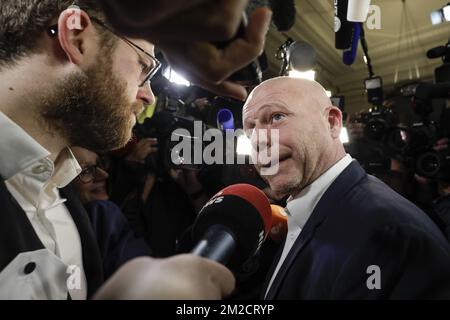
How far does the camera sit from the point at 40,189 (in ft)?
2.02

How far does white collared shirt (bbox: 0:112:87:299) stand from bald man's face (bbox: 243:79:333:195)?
642 mm

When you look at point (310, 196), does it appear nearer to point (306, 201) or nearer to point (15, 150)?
point (306, 201)

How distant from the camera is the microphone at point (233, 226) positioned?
37 cm

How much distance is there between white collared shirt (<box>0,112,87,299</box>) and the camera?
0.56m

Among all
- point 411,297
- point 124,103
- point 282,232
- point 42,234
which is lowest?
point 282,232

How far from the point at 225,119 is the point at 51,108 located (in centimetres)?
180

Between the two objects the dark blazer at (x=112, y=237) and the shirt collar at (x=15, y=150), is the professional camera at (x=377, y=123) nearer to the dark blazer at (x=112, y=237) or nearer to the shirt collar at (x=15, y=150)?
the dark blazer at (x=112, y=237)

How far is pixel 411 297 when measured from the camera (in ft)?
1.86

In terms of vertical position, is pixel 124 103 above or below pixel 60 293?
above

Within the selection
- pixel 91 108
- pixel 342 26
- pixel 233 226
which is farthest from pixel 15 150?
pixel 342 26

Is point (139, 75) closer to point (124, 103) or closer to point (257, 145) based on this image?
point (124, 103)

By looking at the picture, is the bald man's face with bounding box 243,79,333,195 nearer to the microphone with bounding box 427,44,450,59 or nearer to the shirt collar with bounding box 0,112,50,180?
the shirt collar with bounding box 0,112,50,180
